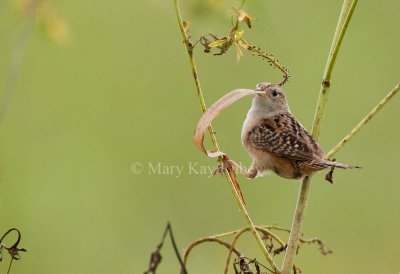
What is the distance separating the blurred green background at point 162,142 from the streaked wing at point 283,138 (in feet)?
9.65

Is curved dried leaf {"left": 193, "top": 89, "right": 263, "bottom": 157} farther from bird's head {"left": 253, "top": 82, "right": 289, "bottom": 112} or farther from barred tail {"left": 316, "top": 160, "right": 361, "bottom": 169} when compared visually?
bird's head {"left": 253, "top": 82, "right": 289, "bottom": 112}

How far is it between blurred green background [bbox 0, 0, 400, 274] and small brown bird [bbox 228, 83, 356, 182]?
2.92 meters

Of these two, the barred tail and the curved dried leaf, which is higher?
the barred tail

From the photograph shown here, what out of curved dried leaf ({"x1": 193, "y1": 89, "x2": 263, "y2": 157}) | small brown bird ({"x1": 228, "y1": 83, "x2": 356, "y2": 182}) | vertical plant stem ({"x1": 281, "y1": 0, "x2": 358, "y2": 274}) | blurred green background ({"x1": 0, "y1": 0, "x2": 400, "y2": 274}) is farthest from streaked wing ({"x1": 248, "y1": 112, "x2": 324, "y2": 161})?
blurred green background ({"x1": 0, "y1": 0, "x2": 400, "y2": 274})

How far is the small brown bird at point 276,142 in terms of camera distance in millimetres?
3754

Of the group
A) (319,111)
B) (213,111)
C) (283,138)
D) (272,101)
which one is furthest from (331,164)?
(272,101)

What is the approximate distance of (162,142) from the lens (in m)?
8.80

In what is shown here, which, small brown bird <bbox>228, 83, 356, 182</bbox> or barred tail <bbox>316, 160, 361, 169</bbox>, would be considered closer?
barred tail <bbox>316, 160, 361, 169</bbox>

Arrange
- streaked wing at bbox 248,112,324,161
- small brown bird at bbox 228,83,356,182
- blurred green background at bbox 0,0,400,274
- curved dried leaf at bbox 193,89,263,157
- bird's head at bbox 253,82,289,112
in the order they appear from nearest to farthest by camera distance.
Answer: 1. curved dried leaf at bbox 193,89,263,157
2. small brown bird at bbox 228,83,356,182
3. streaked wing at bbox 248,112,324,161
4. bird's head at bbox 253,82,289,112
5. blurred green background at bbox 0,0,400,274

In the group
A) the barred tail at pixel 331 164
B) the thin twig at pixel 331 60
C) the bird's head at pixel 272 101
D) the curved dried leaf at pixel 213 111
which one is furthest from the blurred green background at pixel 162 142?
the thin twig at pixel 331 60

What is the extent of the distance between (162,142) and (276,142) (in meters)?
4.68

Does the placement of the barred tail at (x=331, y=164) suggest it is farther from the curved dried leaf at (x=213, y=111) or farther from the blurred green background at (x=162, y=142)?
the blurred green background at (x=162, y=142)

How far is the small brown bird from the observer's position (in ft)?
12.3

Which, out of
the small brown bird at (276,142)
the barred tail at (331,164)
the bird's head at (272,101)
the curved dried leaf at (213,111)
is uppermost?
the bird's head at (272,101)
